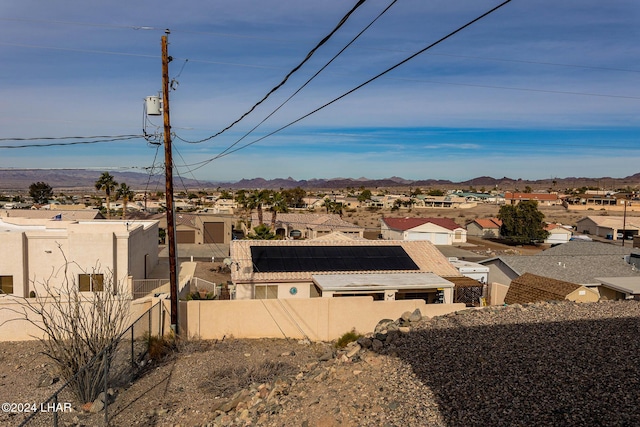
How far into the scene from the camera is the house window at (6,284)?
74.2 ft

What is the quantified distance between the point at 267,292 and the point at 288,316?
522cm

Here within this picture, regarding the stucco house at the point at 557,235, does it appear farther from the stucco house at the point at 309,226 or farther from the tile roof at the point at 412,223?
the stucco house at the point at 309,226

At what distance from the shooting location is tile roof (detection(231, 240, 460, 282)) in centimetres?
2450

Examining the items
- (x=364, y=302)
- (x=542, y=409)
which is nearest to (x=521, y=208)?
(x=364, y=302)

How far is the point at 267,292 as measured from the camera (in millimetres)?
24422

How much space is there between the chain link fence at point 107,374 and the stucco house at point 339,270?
603 cm

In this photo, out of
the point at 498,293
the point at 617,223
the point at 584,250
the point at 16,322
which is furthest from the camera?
the point at 617,223

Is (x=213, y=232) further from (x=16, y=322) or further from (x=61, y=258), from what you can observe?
(x=16, y=322)

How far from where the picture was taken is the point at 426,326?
15227mm

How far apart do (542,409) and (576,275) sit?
19.2 m

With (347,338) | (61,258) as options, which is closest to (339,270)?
(347,338)

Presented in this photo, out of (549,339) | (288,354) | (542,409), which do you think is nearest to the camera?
(542,409)

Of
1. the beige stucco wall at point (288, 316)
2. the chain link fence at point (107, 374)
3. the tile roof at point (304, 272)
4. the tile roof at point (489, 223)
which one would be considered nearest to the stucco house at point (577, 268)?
the tile roof at point (304, 272)

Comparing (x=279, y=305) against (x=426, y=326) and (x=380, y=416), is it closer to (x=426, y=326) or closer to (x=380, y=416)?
(x=426, y=326)
